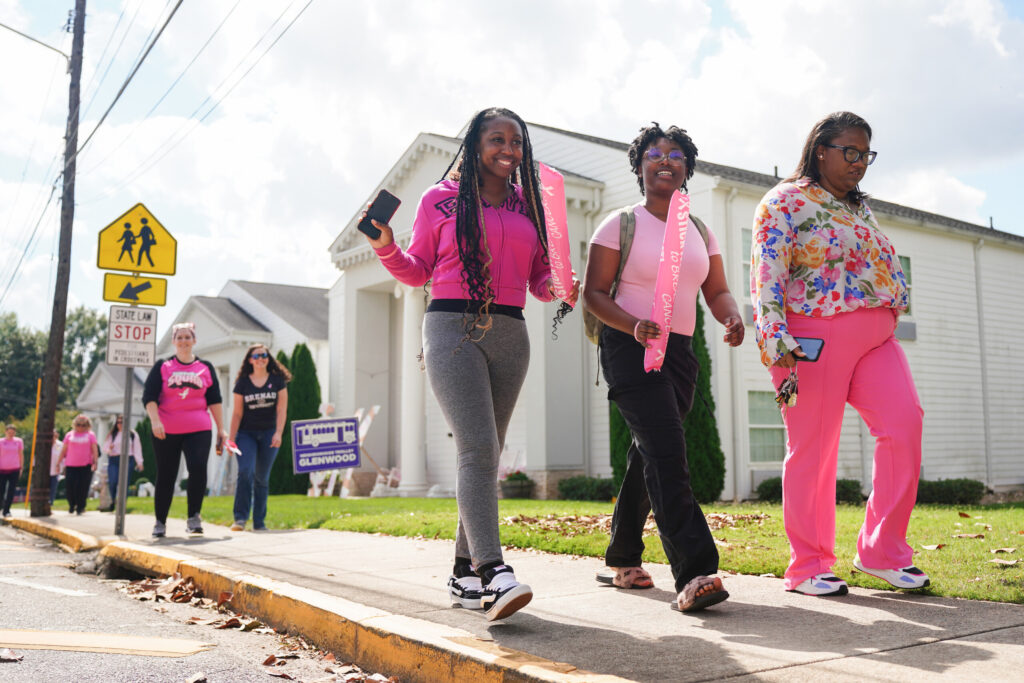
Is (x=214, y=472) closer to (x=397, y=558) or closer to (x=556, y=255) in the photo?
(x=397, y=558)

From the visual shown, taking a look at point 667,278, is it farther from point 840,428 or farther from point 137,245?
point 137,245

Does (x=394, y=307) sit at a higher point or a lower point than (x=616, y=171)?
Result: lower

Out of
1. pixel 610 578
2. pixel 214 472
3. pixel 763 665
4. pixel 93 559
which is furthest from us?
pixel 214 472

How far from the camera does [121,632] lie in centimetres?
436

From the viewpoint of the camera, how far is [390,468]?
2380cm

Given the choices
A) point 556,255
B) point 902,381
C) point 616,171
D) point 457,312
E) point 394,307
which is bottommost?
point 902,381

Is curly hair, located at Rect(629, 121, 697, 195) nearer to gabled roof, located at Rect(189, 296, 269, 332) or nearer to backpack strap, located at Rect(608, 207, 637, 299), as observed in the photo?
backpack strap, located at Rect(608, 207, 637, 299)

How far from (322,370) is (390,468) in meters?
5.29

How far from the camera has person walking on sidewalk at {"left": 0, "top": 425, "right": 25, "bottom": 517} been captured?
1730cm

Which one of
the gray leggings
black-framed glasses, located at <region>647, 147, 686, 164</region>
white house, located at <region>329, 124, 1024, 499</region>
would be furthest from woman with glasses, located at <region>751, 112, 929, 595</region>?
white house, located at <region>329, 124, 1024, 499</region>

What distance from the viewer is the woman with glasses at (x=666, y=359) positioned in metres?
3.68

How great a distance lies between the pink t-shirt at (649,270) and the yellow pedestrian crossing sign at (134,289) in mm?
6823

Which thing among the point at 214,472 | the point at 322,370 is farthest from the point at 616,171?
the point at 214,472

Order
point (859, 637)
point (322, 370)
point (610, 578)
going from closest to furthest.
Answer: point (859, 637)
point (610, 578)
point (322, 370)
